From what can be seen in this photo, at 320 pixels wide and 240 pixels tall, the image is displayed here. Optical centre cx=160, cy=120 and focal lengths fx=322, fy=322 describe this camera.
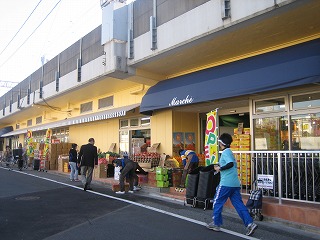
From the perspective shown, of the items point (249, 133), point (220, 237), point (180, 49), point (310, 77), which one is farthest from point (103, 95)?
point (220, 237)

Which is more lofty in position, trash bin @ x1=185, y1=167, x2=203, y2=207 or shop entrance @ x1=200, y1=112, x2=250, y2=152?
shop entrance @ x1=200, y1=112, x2=250, y2=152

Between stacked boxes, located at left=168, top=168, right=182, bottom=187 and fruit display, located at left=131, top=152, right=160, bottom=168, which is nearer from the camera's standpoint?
stacked boxes, located at left=168, top=168, right=182, bottom=187

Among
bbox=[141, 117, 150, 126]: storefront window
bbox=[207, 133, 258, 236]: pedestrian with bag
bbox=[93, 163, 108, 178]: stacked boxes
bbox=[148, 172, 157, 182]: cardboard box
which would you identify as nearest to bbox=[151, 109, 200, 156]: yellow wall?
bbox=[141, 117, 150, 126]: storefront window

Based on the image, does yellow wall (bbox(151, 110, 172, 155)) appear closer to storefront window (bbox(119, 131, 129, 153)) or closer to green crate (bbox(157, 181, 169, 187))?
storefront window (bbox(119, 131, 129, 153))

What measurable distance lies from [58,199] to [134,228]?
3.99 meters

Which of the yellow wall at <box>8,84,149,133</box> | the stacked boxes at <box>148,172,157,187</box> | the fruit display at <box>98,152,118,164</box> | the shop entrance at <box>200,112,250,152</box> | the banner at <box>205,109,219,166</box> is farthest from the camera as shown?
the yellow wall at <box>8,84,149,133</box>

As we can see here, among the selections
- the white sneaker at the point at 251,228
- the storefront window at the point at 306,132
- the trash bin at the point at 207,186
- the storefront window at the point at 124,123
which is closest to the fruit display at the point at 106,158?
the storefront window at the point at 124,123

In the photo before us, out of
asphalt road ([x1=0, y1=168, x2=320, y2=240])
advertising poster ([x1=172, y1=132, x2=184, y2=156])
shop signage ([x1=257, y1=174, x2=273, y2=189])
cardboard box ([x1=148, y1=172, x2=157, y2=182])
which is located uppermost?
advertising poster ([x1=172, y1=132, x2=184, y2=156])

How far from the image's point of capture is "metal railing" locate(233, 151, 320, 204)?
21.7ft

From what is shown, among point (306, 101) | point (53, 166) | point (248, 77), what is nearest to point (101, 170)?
point (53, 166)

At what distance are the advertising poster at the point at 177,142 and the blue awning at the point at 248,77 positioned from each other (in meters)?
1.75

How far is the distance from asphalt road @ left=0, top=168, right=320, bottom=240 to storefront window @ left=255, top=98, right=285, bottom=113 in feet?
12.5

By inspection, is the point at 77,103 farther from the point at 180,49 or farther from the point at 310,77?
the point at 310,77

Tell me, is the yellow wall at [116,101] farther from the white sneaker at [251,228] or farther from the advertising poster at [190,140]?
the white sneaker at [251,228]
